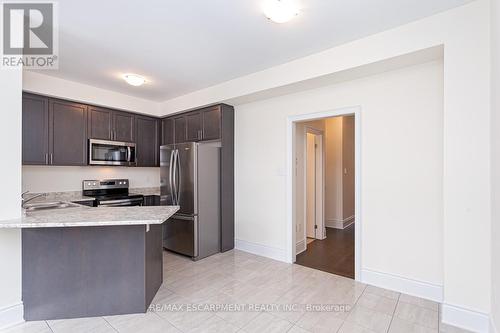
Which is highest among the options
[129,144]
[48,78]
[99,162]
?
[48,78]

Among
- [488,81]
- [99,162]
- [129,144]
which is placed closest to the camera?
[488,81]

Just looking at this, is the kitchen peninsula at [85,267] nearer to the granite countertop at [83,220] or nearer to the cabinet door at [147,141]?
the granite countertop at [83,220]

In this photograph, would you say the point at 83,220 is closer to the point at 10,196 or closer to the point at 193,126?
the point at 10,196

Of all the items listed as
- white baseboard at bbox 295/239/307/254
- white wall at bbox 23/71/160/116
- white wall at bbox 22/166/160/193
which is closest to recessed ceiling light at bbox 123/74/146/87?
white wall at bbox 23/71/160/116

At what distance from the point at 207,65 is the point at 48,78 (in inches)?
89.1

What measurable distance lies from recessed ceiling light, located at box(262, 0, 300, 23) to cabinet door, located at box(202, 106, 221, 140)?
2.02 m

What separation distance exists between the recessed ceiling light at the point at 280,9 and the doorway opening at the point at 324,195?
141 cm

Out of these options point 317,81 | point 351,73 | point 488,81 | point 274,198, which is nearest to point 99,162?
point 274,198

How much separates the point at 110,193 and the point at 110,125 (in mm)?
1172

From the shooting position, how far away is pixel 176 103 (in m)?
4.50

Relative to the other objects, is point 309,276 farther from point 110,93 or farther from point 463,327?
point 110,93

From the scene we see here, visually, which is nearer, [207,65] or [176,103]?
[207,65]

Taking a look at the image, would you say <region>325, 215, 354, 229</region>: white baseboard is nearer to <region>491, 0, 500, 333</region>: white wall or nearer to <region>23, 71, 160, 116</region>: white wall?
<region>491, 0, 500, 333</region>: white wall

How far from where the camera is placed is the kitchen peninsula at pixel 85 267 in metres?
2.07
